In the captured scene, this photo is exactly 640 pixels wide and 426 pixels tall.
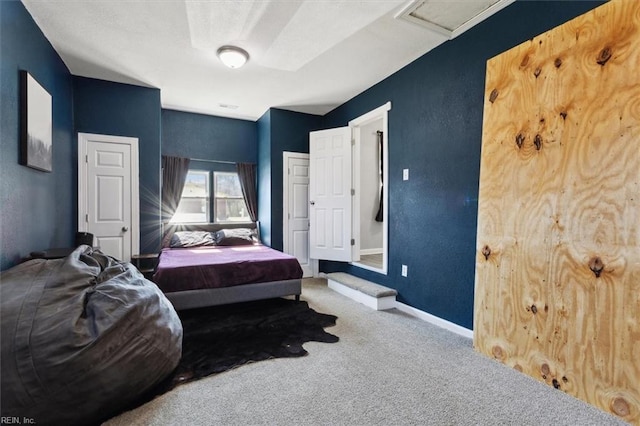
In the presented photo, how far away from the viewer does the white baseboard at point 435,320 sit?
8.45 feet

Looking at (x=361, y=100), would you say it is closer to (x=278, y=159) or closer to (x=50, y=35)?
(x=278, y=159)

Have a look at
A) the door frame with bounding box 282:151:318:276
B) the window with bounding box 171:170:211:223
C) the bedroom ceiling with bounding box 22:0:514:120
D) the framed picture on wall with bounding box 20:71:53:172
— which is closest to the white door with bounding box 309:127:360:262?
the door frame with bounding box 282:151:318:276

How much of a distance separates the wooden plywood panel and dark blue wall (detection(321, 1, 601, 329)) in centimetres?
21

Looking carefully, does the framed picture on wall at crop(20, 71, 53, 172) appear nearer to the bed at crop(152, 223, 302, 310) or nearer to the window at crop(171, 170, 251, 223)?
the bed at crop(152, 223, 302, 310)

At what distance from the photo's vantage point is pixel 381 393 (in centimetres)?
177

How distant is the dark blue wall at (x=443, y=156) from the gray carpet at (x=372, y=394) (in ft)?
2.19

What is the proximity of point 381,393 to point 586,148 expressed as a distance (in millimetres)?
1960

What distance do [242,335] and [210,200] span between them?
317cm

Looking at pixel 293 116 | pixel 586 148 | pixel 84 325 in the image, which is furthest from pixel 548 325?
pixel 293 116

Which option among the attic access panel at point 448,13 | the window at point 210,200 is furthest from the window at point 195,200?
the attic access panel at point 448,13

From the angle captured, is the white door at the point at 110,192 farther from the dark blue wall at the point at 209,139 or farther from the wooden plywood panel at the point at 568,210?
the wooden plywood panel at the point at 568,210

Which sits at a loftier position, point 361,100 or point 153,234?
point 361,100

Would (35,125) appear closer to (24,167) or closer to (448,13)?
(24,167)

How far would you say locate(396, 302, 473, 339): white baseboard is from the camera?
8.45 ft
